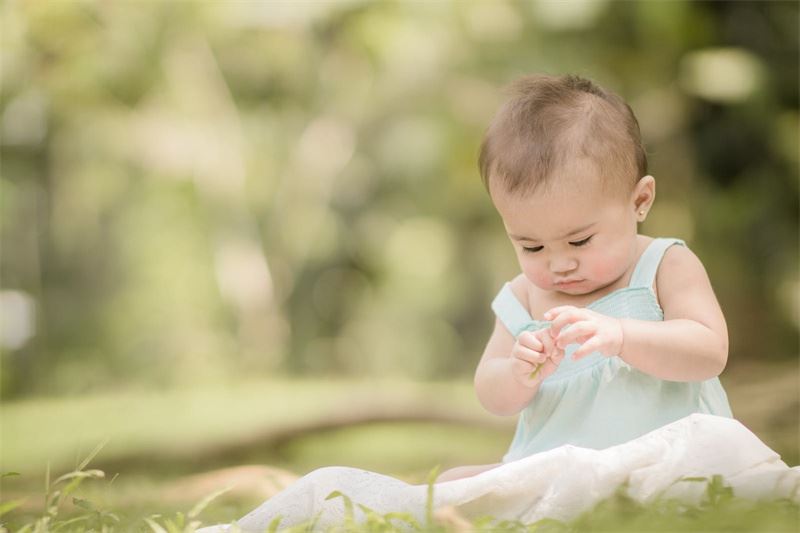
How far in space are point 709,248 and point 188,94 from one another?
400 centimetres

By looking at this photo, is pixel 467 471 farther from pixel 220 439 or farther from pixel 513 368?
pixel 220 439

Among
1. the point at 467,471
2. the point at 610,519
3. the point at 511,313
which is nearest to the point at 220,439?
the point at 511,313

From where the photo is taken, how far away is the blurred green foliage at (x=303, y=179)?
665cm

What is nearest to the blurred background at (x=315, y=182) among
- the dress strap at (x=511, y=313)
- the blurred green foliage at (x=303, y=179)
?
the blurred green foliage at (x=303, y=179)

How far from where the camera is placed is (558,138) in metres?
1.76

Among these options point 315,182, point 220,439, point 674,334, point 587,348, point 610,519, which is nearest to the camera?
point 610,519

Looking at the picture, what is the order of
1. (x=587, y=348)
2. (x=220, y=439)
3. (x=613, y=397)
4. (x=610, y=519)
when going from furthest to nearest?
(x=220, y=439) < (x=613, y=397) < (x=587, y=348) < (x=610, y=519)

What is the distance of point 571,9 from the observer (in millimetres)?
6617

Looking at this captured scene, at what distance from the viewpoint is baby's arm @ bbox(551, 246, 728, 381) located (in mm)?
1612

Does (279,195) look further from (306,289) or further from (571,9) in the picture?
(571,9)

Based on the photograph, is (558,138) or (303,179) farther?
(303,179)

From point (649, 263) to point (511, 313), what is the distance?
0.27 m

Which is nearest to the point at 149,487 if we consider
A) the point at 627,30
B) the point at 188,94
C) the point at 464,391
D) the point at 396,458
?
the point at 396,458

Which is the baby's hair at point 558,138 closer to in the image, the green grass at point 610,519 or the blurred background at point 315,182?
the green grass at point 610,519
